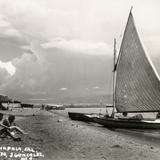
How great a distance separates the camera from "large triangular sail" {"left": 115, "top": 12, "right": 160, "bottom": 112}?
109ft

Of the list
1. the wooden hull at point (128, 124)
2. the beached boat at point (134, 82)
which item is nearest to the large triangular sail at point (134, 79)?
the beached boat at point (134, 82)

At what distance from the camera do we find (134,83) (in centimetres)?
3509

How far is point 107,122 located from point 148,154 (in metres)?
23.1

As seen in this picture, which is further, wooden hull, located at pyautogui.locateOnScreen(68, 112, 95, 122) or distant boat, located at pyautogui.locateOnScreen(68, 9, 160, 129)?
wooden hull, located at pyautogui.locateOnScreen(68, 112, 95, 122)

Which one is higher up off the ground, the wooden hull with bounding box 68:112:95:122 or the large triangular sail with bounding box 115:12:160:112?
the large triangular sail with bounding box 115:12:160:112

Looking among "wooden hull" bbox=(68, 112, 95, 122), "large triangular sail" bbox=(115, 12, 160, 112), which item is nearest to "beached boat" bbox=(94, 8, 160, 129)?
"large triangular sail" bbox=(115, 12, 160, 112)

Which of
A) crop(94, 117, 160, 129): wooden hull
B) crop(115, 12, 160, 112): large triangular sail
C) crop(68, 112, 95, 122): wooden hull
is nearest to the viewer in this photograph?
crop(115, 12, 160, 112): large triangular sail

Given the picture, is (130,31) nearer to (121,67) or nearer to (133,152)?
(121,67)

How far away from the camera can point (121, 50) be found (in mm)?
36406

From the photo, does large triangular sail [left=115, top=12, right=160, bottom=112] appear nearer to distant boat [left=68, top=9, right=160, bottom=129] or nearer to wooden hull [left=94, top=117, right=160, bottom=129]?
distant boat [left=68, top=9, right=160, bottom=129]

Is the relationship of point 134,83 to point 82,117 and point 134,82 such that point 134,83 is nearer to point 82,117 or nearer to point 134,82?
point 134,82

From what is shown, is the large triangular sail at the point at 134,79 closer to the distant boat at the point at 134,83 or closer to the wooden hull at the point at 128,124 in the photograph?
the distant boat at the point at 134,83

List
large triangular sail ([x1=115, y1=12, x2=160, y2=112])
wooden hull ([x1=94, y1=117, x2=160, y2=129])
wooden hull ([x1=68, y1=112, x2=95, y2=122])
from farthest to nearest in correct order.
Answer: wooden hull ([x1=68, y1=112, x2=95, y2=122]) < wooden hull ([x1=94, y1=117, x2=160, y2=129]) < large triangular sail ([x1=115, y1=12, x2=160, y2=112])

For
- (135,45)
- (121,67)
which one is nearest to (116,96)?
(121,67)
